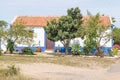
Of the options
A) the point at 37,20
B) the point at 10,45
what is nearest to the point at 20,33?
the point at 10,45

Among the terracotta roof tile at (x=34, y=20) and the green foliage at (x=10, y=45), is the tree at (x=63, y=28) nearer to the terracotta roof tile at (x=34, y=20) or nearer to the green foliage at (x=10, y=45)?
the green foliage at (x=10, y=45)

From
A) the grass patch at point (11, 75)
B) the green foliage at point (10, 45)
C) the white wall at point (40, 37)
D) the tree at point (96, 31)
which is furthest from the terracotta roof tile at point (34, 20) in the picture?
the grass patch at point (11, 75)

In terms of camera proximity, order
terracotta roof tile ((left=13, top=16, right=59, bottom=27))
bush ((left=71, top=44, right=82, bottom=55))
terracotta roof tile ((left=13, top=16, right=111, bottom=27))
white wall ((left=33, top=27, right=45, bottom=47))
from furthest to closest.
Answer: terracotta roof tile ((left=13, top=16, right=59, bottom=27)) < terracotta roof tile ((left=13, top=16, right=111, bottom=27)) < white wall ((left=33, top=27, right=45, bottom=47)) < bush ((left=71, top=44, right=82, bottom=55))

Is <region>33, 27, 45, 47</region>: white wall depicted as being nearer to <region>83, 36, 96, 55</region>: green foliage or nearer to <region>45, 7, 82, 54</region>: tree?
<region>45, 7, 82, 54</region>: tree

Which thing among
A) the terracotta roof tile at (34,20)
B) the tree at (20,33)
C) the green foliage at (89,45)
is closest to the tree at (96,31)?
the green foliage at (89,45)

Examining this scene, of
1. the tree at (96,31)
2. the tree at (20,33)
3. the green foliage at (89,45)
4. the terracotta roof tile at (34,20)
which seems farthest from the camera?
the terracotta roof tile at (34,20)

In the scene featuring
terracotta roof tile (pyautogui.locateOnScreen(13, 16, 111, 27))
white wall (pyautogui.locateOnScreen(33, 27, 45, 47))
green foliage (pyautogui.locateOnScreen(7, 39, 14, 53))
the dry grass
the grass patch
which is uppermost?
terracotta roof tile (pyautogui.locateOnScreen(13, 16, 111, 27))

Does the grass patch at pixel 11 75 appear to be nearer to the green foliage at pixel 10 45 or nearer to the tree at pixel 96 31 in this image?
the tree at pixel 96 31

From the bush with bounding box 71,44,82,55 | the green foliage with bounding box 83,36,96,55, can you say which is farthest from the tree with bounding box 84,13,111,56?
the bush with bounding box 71,44,82,55

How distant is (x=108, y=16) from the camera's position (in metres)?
Answer: 53.1

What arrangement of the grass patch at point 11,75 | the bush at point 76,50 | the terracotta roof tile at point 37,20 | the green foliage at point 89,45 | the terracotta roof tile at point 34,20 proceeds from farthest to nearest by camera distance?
1. the terracotta roof tile at point 34,20
2. the terracotta roof tile at point 37,20
3. the bush at point 76,50
4. the green foliage at point 89,45
5. the grass patch at point 11,75

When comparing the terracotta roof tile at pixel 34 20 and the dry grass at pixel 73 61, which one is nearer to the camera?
the dry grass at pixel 73 61

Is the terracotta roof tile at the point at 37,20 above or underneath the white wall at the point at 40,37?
above

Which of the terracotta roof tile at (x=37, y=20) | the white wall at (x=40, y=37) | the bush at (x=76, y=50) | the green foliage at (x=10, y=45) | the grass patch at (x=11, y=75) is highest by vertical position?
the terracotta roof tile at (x=37, y=20)
